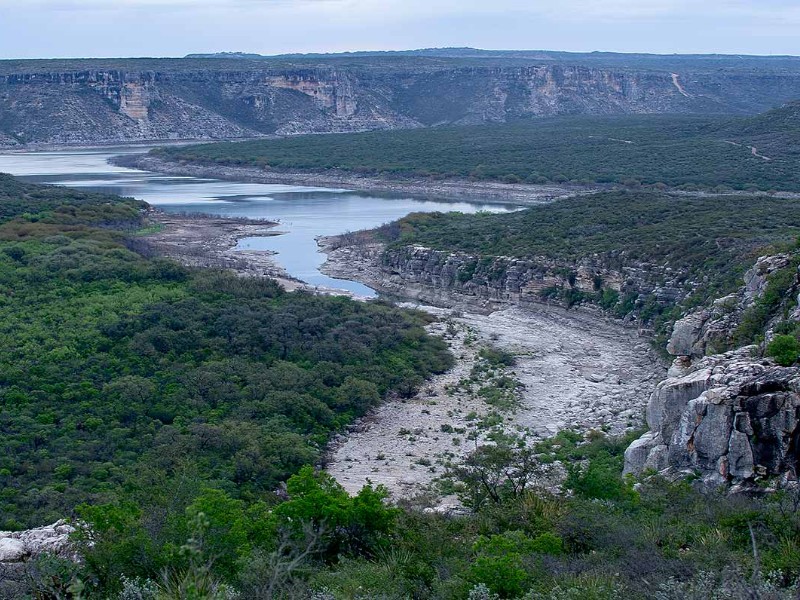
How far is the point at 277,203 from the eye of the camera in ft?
195

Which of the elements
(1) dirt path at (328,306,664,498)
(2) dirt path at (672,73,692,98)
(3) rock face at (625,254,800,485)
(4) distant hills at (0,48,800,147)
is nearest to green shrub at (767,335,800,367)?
(3) rock face at (625,254,800,485)

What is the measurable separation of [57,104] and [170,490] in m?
100

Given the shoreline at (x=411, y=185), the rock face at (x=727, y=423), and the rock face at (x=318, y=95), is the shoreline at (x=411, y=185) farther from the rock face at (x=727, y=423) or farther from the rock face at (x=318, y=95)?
the rock face at (x=727, y=423)

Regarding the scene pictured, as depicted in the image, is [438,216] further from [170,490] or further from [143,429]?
[170,490]

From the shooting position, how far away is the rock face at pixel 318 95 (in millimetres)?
106688

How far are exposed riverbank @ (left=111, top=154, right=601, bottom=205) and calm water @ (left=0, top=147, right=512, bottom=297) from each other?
5.82 ft

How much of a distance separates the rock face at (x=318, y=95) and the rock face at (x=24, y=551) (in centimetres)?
9350

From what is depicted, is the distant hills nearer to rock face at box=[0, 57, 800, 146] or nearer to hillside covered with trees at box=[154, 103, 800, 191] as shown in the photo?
rock face at box=[0, 57, 800, 146]

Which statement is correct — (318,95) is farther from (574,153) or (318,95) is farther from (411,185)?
(411,185)

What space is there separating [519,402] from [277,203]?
3985 cm

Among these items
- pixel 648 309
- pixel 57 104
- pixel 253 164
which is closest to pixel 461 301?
pixel 648 309

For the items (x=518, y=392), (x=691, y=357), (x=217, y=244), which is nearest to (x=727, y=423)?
(x=691, y=357)

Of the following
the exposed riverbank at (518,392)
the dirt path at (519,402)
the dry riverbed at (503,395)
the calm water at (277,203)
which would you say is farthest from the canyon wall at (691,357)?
the calm water at (277,203)

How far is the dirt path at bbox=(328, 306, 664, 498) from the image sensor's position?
1814 centimetres
